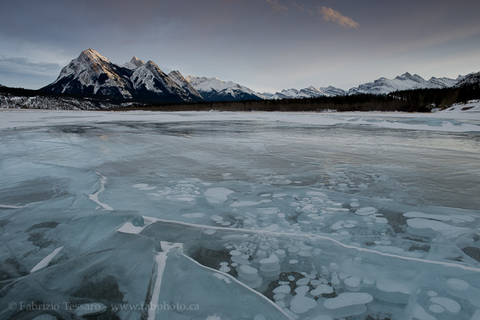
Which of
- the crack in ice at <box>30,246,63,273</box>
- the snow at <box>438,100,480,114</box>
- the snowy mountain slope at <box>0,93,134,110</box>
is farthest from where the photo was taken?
the snowy mountain slope at <box>0,93,134,110</box>

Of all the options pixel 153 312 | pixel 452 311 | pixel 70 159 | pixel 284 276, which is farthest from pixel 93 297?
pixel 70 159

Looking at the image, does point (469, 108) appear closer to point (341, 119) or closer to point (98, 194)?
point (341, 119)

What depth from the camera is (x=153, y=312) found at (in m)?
1.38

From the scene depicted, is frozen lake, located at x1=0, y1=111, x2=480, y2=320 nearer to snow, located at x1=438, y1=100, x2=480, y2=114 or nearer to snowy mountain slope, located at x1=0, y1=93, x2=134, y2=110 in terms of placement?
snow, located at x1=438, y1=100, x2=480, y2=114

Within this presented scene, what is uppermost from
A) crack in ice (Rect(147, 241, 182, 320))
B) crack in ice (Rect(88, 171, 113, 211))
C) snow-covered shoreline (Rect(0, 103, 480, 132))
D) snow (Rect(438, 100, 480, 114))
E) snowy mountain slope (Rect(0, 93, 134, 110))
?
snowy mountain slope (Rect(0, 93, 134, 110))

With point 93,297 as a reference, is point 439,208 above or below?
above

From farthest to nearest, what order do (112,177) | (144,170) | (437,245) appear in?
1. (144,170)
2. (112,177)
3. (437,245)

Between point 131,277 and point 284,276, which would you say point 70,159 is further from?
point 284,276

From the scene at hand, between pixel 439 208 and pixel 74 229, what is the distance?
143 inches

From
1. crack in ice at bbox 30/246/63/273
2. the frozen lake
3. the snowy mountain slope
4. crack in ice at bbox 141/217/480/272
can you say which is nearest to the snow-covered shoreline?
the frozen lake

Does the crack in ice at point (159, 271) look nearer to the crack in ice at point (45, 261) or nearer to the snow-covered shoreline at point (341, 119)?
the crack in ice at point (45, 261)

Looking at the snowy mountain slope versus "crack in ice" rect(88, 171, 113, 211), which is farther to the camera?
the snowy mountain slope

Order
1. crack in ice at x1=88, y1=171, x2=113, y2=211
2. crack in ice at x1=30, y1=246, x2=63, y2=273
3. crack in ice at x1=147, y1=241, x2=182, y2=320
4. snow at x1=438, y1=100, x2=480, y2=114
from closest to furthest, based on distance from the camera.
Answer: crack in ice at x1=147, y1=241, x2=182, y2=320, crack in ice at x1=30, y1=246, x2=63, y2=273, crack in ice at x1=88, y1=171, x2=113, y2=211, snow at x1=438, y1=100, x2=480, y2=114

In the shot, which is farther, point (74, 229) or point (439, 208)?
point (439, 208)
